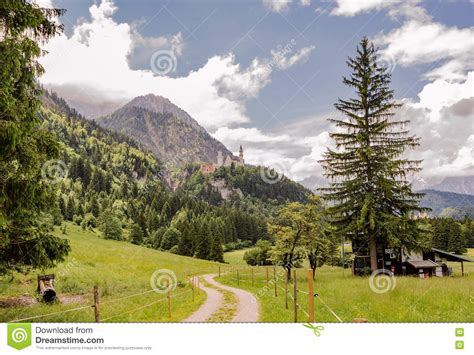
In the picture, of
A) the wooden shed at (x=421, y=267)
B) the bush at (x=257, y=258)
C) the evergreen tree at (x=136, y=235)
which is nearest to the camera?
the wooden shed at (x=421, y=267)

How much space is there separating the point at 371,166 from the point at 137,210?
68.1 metres

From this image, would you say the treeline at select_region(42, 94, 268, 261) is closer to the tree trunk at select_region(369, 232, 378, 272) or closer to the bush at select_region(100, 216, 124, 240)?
the bush at select_region(100, 216, 124, 240)

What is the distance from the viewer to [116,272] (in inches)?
848

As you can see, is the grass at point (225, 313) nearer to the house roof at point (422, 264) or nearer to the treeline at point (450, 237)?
the house roof at point (422, 264)

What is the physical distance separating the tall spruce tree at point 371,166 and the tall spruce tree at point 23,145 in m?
17.9

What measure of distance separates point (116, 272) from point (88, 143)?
7422 inches

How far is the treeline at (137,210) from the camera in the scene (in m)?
53.9

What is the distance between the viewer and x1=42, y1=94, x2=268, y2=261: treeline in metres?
53.9

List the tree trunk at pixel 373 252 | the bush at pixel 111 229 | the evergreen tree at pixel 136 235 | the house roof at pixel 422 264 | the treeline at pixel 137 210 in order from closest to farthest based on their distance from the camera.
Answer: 1. the tree trunk at pixel 373 252
2. the house roof at pixel 422 264
3. the bush at pixel 111 229
4. the evergreen tree at pixel 136 235
5. the treeline at pixel 137 210

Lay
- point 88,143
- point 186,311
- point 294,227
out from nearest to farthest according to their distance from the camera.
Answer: point 186,311 → point 294,227 → point 88,143

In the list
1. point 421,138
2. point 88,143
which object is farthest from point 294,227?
point 88,143

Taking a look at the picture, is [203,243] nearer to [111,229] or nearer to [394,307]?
[111,229]
